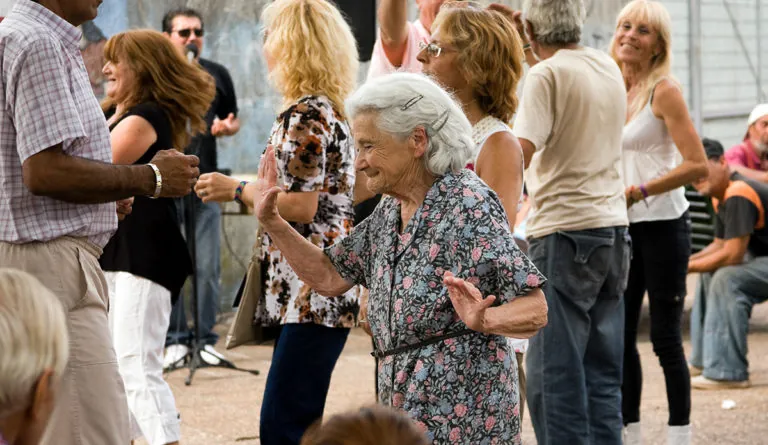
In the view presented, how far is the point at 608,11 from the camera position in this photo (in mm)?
12672

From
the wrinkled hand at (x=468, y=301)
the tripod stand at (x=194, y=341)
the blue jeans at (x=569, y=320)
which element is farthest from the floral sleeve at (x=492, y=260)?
the tripod stand at (x=194, y=341)

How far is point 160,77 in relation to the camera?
5.34 metres

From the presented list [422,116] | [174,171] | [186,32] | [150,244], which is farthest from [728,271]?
[174,171]

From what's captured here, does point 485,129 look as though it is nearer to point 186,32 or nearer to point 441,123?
point 441,123

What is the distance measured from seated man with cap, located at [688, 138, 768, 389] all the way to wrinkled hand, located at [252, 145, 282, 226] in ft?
16.7

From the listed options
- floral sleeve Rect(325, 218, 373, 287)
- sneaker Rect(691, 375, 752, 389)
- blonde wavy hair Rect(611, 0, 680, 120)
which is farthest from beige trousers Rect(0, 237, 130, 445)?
sneaker Rect(691, 375, 752, 389)

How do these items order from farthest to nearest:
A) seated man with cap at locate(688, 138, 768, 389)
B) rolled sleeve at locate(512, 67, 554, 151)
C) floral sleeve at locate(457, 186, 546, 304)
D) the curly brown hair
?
seated man with cap at locate(688, 138, 768, 389) < rolled sleeve at locate(512, 67, 554, 151) < floral sleeve at locate(457, 186, 546, 304) < the curly brown hair

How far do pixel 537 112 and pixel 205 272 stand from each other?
511cm

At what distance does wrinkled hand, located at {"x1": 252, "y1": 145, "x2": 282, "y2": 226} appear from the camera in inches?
140

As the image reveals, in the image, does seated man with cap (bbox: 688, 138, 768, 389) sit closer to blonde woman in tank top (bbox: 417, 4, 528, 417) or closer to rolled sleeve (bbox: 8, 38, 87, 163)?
blonde woman in tank top (bbox: 417, 4, 528, 417)

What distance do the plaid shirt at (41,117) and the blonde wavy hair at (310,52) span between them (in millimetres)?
1196

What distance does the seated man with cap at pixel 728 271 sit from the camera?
811 cm

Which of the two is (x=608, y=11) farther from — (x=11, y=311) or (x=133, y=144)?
(x=11, y=311)

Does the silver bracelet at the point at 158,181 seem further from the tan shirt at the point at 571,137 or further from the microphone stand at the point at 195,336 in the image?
the microphone stand at the point at 195,336
